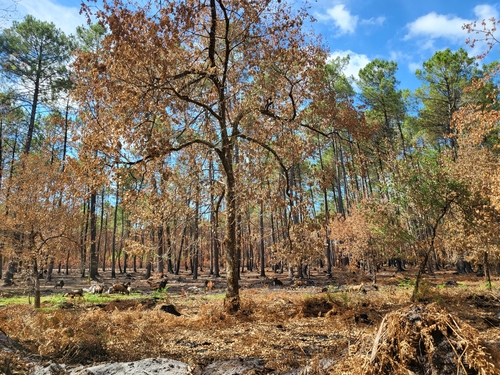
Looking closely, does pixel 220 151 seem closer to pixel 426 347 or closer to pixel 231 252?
pixel 231 252

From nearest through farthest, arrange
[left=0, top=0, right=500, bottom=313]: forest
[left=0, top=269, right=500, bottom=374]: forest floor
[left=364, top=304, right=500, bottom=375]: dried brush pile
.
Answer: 1. [left=364, top=304, right=500, bottom=375]: dried brush pile
2. [left=0, top=269, right=500, bottom=374]: forest floor
3. [left=0, top=0, right=500, bottom=313]: forest

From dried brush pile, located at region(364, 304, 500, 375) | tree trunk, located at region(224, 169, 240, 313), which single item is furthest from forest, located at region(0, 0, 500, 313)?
dried brush pile, located at region(364, 304, 500, 375)

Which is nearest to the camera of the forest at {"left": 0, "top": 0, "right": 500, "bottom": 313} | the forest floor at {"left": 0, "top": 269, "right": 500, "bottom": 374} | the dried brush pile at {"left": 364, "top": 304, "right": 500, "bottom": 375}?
the dried brush pile at {"left": 364, "top": 304, "right": 500, "bottom": 375}

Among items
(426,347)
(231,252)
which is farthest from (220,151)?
(426,347)

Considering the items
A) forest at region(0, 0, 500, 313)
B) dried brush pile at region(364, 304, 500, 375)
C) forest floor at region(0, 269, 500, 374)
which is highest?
forest at region(0, 0, 500, 313)

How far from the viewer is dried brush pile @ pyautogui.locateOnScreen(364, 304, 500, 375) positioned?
2346 millimetres

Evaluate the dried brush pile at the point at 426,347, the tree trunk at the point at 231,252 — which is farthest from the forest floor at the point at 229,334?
the tree trunk at the point at 231,252

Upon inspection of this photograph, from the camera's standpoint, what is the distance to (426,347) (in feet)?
8.18

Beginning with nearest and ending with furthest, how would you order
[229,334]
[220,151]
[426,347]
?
[426,347] → [229,334] → [220,151]

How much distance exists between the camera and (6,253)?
12.5 meters

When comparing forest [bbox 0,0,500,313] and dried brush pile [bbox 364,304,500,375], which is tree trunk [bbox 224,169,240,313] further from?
dried brush pile [bbox 364,304,500,375]

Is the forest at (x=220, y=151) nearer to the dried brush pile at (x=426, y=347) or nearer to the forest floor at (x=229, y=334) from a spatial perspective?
the forest floor at (x=229, y=334)

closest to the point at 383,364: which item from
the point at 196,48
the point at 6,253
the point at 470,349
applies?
the point at 470,349

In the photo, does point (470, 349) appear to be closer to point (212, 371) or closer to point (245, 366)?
point (245, 366)
